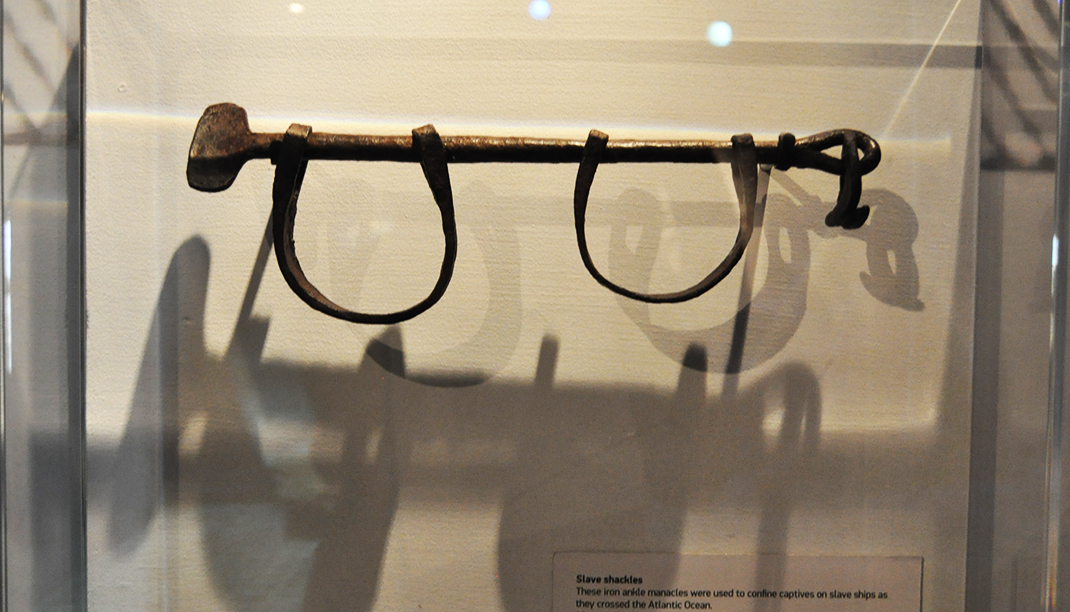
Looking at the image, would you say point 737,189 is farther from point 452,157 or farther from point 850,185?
point 452,157

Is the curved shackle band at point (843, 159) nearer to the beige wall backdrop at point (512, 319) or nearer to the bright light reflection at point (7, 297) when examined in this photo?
the beige wall backdrop at point (512, 319)

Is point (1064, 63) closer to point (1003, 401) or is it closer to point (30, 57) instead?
point (1003, 401)

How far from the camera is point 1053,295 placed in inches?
29.5

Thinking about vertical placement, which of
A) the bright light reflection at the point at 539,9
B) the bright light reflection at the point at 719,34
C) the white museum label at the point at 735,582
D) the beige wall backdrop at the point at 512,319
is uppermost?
the bright light reflection at the point at 539,9

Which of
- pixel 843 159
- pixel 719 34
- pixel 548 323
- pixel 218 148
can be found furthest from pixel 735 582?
pixel 218 148

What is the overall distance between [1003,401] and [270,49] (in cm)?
92

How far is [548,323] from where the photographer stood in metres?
0.90

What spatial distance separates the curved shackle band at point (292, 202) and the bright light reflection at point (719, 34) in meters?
0.36

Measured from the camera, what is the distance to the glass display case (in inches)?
34.7

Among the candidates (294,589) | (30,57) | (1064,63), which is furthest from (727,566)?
(30,57)

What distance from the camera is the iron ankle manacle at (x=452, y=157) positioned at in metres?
0.77

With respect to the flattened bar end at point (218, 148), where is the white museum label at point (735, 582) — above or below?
below

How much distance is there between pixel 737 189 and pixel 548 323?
26cm

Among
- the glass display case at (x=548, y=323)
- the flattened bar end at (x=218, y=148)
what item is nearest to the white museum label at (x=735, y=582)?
the glass display case at (x=548, y=323)
